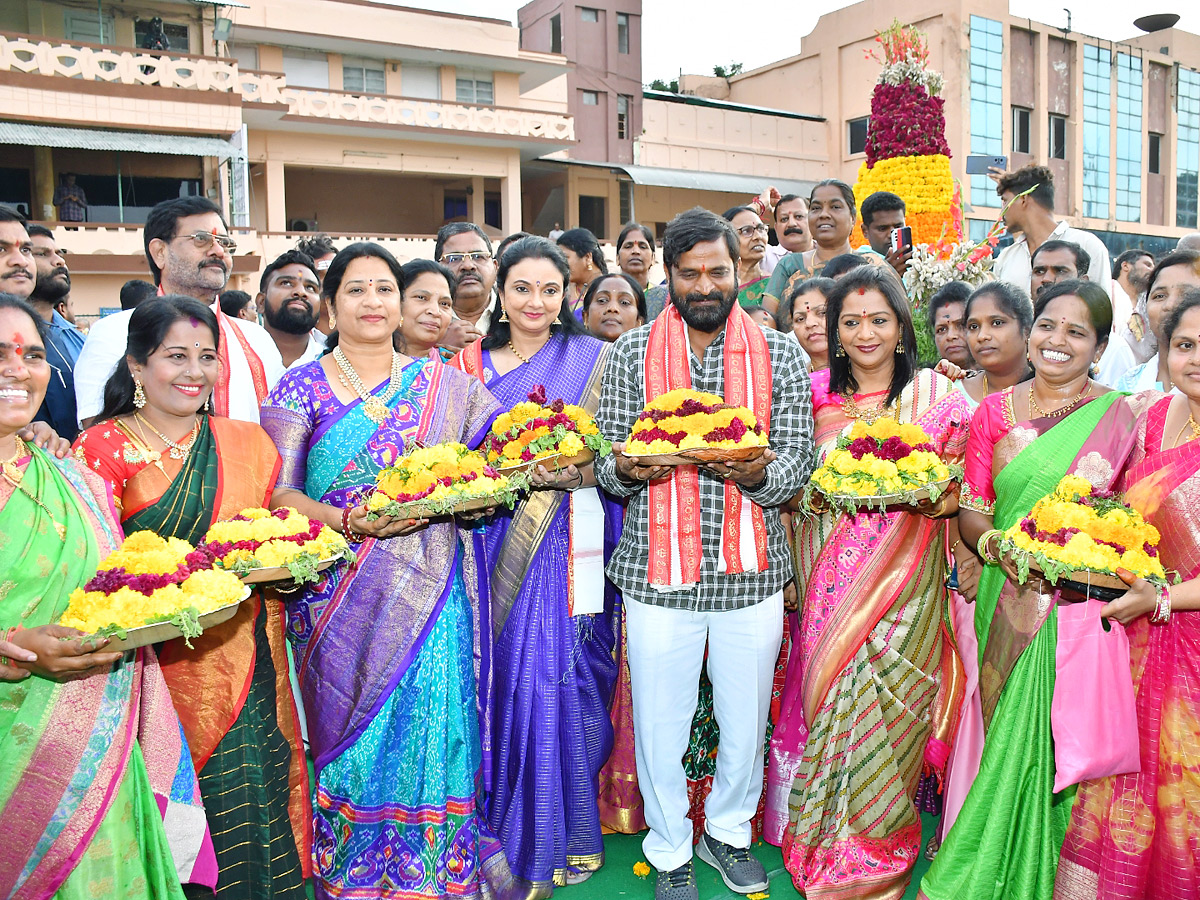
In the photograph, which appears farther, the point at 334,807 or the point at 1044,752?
the point at 334,807

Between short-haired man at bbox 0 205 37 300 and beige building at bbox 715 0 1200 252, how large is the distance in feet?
86.4

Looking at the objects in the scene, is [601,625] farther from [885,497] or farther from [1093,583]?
[1093,583]

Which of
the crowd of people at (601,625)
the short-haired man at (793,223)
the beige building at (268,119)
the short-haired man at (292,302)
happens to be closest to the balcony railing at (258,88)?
the beige building at (268,119)

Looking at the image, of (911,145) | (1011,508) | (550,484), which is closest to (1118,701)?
(1011,508)

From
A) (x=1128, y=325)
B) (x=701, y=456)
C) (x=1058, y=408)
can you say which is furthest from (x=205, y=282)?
(x=1128, y=325)

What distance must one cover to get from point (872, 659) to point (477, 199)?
25.0 m

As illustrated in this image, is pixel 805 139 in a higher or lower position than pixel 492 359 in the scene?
higher

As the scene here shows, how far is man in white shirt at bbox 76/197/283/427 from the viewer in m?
4.63

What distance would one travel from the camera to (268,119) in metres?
23.1

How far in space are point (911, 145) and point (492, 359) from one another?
31.3 feet

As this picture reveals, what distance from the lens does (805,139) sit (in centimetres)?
3098

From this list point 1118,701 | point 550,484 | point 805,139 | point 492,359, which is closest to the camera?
point 1118,701

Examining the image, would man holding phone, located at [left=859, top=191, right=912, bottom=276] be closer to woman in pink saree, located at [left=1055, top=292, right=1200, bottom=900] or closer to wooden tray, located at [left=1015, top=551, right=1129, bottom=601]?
woman in pink saree, located at [left=1055, top=292, right=1200, bottom=900]

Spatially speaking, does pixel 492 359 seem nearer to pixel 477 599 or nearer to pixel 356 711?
pixel 477 599
